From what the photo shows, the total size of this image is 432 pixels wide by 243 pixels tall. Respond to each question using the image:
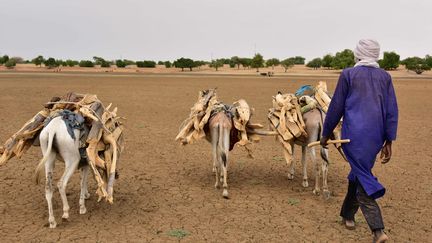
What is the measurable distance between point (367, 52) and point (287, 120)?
9.07ft

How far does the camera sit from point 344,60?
92688mm

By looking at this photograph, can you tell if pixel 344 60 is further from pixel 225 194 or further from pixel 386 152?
pixel 386 152

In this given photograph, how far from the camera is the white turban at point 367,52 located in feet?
18.5

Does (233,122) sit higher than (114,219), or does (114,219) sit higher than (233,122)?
(233,122)

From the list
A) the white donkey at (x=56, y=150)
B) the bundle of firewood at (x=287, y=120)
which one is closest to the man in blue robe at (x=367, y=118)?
the bundle of firewood at (x=287, y=120)

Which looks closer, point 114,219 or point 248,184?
point 114,219

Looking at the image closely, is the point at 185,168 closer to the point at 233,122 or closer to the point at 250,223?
the point at 233,122

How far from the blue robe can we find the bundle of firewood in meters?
2.39

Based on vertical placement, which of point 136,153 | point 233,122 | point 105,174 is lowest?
point 136,153

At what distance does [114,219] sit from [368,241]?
13.0 ft

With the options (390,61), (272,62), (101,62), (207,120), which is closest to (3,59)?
(101,62)

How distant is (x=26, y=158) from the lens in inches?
424

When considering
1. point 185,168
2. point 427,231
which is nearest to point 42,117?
point 185,168

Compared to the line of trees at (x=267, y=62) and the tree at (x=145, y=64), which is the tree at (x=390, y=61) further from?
the tree at (x=145, y=64)
